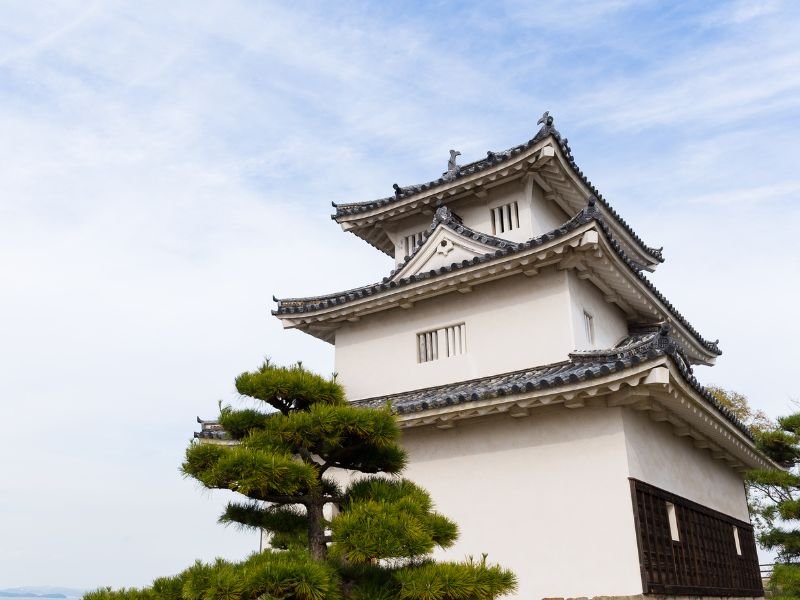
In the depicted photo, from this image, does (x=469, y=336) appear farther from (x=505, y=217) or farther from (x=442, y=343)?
(x=505, y=217)

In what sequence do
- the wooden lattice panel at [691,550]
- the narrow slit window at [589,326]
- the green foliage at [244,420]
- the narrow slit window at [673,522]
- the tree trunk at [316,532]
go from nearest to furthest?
the tree trunk at [316,532]
the green foliage at [244,420]
the wooden lattice panel at [691,550]
the narrow slit window at [673,522]
the narrow slit window at [589,326]

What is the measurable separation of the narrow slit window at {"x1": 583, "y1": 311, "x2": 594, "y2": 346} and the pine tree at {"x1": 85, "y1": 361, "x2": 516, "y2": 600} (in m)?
6.30

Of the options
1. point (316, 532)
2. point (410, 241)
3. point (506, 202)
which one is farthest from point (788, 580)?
point (316, 532)

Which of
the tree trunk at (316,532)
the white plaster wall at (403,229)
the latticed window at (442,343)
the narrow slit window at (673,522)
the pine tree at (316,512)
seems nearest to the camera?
the pine tree at (316,512)

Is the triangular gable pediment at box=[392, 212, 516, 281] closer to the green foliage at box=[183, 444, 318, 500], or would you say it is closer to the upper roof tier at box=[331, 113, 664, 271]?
the upper roof tier at box=[331, 113, 664, 271]

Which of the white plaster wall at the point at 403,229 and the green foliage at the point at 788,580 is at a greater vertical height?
the white plaster wall at the point at 403,229

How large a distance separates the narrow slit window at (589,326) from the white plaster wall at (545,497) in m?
2.79

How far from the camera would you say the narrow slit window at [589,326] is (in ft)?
45.4

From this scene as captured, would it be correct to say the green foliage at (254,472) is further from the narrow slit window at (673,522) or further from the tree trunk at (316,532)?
the narrow slit window at (673,522)

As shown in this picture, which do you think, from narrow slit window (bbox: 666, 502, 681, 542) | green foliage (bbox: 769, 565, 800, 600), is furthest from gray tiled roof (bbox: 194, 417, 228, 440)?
green foliage (bbox: 769, 565, 800, 600)

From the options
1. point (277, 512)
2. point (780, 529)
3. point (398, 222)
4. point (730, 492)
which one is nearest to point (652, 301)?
point (730, 492)

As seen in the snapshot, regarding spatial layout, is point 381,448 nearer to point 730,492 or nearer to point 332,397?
point 332,397

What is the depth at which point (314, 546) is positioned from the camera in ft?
27.2

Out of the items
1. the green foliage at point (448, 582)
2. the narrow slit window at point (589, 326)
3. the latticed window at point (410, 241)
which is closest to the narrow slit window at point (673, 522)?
the narrow slit window at point (589, 326)
